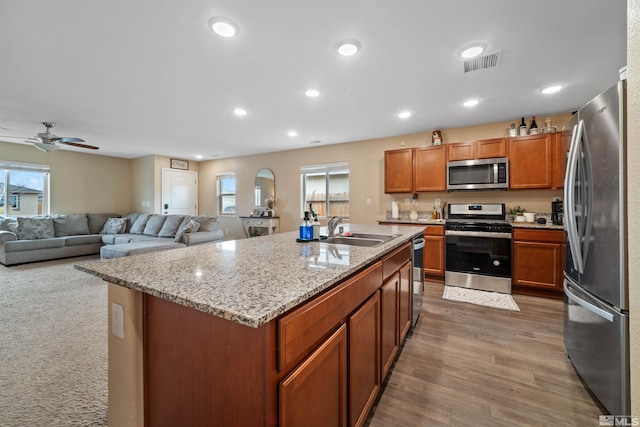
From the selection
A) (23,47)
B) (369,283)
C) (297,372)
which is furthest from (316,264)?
(23,47)

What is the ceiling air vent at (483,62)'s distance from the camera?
228cm

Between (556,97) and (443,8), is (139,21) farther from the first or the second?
(556,97)

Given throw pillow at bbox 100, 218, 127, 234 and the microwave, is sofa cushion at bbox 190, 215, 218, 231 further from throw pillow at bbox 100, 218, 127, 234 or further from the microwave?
the microwave

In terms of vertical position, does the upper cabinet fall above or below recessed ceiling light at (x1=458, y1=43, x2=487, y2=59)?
below

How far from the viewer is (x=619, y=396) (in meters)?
1.36

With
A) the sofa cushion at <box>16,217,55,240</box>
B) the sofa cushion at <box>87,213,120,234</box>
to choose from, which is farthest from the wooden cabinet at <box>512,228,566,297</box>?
the sofa cushion at <box>87,213,120,234</box>

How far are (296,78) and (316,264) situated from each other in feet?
7.08

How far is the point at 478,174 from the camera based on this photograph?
383 centimetres

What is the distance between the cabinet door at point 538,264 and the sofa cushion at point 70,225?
8.19 m

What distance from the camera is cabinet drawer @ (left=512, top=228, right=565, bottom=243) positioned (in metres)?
3.17

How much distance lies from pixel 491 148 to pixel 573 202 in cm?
230

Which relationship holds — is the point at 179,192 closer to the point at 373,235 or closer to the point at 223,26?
the point at 223,26

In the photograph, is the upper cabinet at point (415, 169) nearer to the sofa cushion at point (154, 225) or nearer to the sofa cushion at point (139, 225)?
the sofa cushion at point (154, 225)

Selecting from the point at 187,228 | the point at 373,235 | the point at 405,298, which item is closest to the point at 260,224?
the point at 187,228
